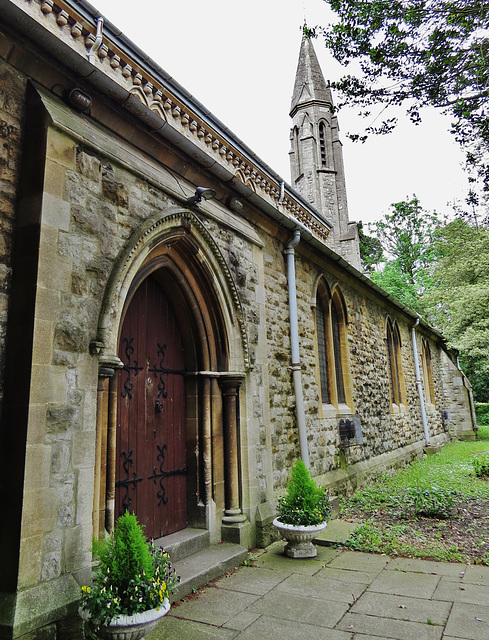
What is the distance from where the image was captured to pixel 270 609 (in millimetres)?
3607

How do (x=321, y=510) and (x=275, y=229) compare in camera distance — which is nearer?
(x=321, y=510)

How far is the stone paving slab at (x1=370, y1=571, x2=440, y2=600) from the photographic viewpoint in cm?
398

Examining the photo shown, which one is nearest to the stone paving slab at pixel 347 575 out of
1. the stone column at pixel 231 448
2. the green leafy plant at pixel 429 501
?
the stone column at pixel 231 448

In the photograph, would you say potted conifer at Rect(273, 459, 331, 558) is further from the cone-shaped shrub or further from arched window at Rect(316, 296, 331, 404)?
arched window at Rect(316, 296, 331, 404)

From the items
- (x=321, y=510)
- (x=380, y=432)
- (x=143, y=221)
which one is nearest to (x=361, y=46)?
(x=143, y=221)

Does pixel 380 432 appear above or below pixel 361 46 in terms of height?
below

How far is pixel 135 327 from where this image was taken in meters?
4.55

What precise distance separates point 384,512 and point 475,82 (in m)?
5.99

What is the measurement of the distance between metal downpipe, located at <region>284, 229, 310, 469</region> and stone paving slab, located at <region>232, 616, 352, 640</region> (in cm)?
323

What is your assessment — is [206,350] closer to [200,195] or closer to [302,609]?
[200,195]

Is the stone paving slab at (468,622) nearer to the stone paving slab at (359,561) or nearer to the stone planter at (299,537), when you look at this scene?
the stone paving slab at (359,561)

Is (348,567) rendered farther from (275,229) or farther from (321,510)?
(275,229)

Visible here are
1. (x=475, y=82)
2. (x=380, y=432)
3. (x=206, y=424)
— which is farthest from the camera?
(x=380, y=432)

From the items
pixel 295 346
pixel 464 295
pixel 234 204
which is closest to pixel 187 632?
pixel 295 346
